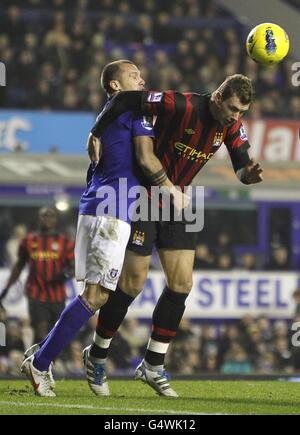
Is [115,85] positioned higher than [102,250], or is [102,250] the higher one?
[115,85]

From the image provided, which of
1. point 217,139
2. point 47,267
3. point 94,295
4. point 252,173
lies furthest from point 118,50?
point 94,295

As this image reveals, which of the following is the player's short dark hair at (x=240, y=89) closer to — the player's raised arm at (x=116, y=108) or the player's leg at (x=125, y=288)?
the player's raised arm at (x=116, y=108)

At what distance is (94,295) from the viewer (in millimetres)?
7301

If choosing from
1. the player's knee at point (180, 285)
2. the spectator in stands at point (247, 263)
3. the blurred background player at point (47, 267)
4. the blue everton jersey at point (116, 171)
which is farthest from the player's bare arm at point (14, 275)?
the spectator in stands at point (247, 263)

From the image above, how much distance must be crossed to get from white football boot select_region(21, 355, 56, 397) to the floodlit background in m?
6.70

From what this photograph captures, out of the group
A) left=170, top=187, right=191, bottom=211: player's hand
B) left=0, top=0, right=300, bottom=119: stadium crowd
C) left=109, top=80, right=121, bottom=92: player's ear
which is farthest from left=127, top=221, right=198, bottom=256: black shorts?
left=0, top=0, right=300, bottom=119: stadium crowd

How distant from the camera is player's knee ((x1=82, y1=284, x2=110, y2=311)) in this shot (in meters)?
7.30

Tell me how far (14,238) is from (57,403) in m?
10.5

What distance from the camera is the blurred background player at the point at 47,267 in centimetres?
1200

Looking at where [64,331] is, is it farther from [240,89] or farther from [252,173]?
[240,89]

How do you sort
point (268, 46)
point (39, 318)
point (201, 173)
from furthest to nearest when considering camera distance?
point (201, 173)
point (39, 318)
point (268, 46)

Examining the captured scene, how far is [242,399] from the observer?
7738 mm

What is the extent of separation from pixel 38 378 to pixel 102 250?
924 mm
